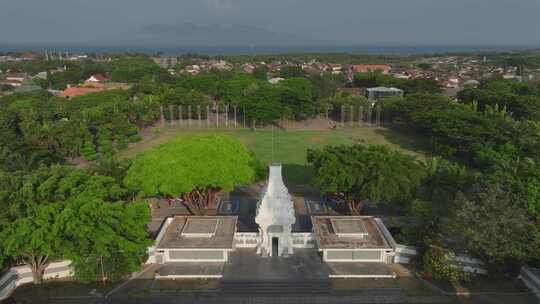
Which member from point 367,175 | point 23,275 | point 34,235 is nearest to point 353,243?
point 367,175

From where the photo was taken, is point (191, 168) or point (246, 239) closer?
point (246, 239)

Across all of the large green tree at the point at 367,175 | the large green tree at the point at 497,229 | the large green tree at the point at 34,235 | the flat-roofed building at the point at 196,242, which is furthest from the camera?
the large green tree at the point at 367,175

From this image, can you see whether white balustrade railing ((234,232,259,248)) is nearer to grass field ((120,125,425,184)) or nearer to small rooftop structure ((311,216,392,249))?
small rooftop structure ((311,216,392,249))

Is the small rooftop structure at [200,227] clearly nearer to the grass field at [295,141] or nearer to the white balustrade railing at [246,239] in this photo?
the white balustrade railing at [246,239]

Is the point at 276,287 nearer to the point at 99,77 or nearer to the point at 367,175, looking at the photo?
the point at 367,175

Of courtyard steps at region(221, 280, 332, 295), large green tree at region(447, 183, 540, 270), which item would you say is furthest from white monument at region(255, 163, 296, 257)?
large green tree at region(447, 183, 540, 270)

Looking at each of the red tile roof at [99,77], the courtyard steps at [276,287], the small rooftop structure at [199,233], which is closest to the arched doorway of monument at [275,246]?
the small rooftop structure at [199,233]
